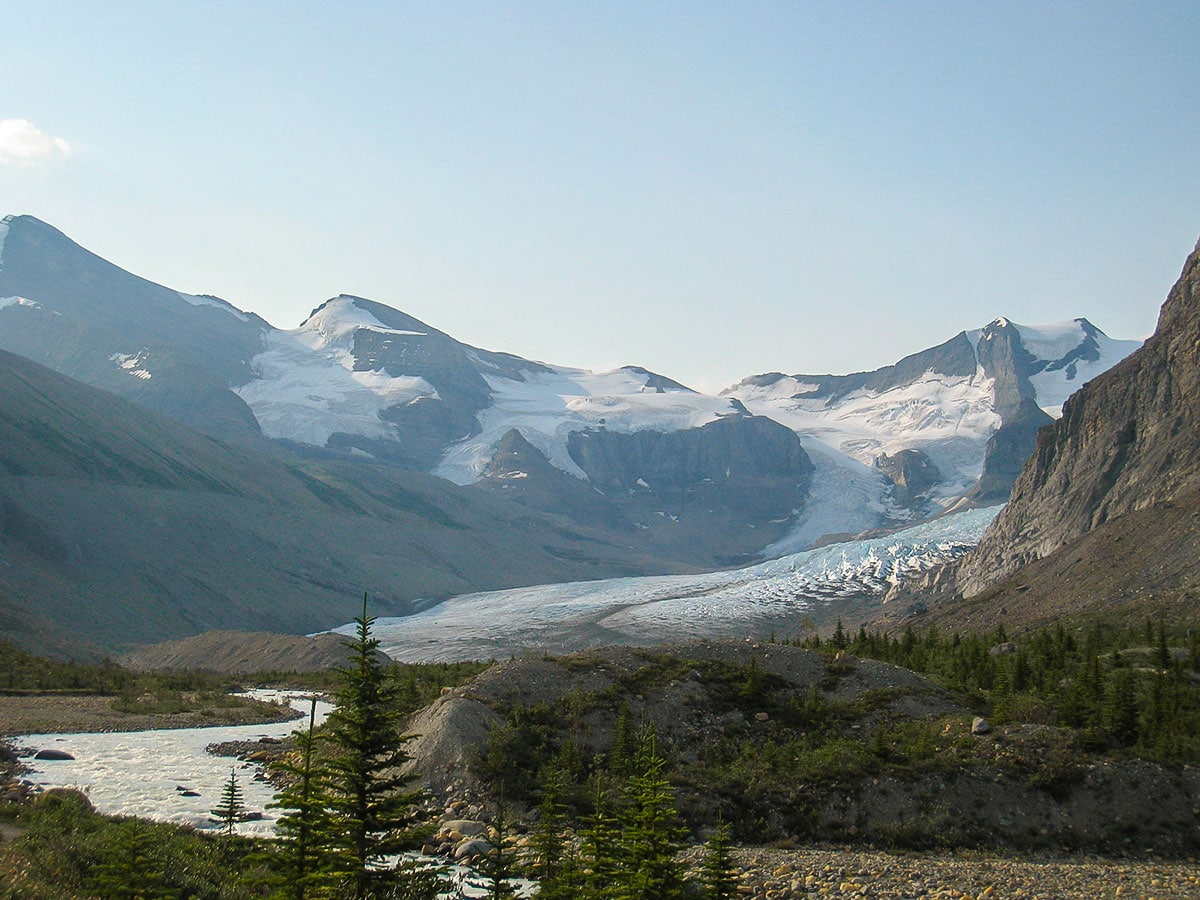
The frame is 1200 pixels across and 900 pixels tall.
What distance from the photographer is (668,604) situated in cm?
14800

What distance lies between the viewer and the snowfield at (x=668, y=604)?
419 feet

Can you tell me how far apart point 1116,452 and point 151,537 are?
391 feet

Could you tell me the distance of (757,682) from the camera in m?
34.9

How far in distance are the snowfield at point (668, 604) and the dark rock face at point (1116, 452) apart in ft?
83.0

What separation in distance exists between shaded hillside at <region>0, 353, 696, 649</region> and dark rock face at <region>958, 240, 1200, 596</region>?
93.7 m

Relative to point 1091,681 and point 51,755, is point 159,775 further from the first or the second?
point 1091,681

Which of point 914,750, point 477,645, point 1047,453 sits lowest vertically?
point 477,645

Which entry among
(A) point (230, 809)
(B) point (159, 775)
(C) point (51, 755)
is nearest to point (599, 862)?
(A) point (230, 809)

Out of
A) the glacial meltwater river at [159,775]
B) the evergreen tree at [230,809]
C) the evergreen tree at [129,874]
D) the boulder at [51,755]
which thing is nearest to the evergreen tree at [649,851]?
the glacial meltwater river at [159,775]

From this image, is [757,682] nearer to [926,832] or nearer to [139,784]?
[926,832]

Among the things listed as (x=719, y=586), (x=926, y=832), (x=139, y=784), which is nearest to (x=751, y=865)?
(x=926, y=832)

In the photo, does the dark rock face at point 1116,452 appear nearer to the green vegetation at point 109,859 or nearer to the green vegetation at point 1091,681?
the green vegetation at point 1091,681

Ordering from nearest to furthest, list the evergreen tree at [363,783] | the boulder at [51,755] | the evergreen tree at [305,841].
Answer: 1. the evergreen tree at [305,841]
2. the evergreen tree at [363,783]
3. the boulder at [51,755]

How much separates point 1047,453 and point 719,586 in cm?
5789
